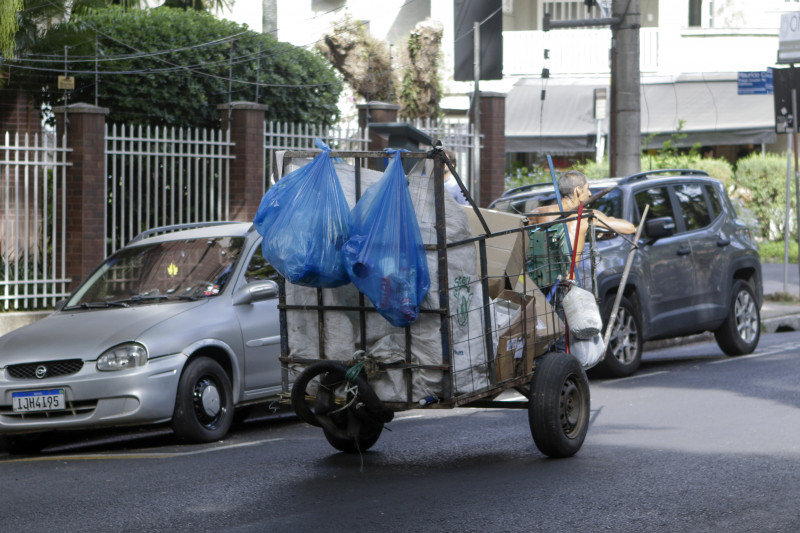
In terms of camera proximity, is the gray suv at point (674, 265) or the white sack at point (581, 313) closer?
the white sack at point (581, 313)

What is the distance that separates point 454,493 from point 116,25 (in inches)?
461

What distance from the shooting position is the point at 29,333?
339 inches

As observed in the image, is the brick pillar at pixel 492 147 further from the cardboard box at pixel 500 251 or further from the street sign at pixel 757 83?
the cardboard box at pixel 500 251

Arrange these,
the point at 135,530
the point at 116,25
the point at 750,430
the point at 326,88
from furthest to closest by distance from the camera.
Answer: the point at 326,88, the point at 116,25, the point at 750,430, the point at 135,530

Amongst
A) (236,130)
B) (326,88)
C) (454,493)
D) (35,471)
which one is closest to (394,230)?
(454,493)

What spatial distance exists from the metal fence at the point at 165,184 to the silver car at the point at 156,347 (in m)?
4.34

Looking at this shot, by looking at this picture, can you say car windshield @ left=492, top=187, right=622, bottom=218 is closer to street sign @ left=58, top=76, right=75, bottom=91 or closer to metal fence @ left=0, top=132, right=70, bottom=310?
metal fence @ left=0, top=132, right=70, bottom=310

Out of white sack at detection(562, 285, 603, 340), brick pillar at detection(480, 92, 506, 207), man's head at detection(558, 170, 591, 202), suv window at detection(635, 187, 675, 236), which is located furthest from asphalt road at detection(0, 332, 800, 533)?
brick pillar at detection(480, 92, 506, 207)

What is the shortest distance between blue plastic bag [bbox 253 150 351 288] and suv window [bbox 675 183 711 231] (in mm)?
6580

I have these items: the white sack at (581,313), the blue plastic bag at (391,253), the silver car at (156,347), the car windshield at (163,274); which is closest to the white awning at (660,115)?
the car windshield at (163,274)

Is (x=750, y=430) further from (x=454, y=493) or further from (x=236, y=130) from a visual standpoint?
(x=236, y=130)

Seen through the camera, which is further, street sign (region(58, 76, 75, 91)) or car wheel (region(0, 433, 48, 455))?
street sign (region(58, 76, 75, 91))

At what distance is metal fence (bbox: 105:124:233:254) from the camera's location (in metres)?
13.9

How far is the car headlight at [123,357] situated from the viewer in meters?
8.14
